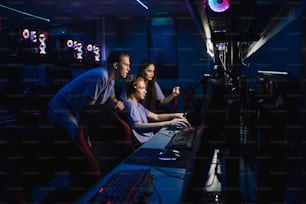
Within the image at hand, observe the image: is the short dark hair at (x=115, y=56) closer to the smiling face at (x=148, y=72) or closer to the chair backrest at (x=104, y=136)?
the smiling face at (x=148, y=72)

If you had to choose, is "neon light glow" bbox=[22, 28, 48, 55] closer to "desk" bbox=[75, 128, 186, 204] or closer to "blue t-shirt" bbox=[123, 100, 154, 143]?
"blue t-shirt" bbox=[123, 100, 154, 143]

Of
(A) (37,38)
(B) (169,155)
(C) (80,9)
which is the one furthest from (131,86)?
(C) (80,9)

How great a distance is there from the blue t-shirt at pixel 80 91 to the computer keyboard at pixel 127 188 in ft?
3.84

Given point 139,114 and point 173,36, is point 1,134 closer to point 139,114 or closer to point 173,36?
point 139,114

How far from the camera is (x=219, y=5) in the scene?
871 millimetres

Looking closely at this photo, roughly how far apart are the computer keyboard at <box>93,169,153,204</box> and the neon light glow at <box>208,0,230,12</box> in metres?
0.55

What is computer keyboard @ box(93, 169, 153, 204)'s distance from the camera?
2.33ft

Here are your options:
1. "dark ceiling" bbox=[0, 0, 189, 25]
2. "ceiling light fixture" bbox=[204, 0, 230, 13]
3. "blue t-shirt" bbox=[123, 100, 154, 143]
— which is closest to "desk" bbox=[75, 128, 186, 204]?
"ceiling light fixture" bbox=[204, 0, 230, 13]

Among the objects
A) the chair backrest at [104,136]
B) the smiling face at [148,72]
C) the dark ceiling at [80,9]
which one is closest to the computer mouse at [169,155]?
the chair backrest at [104,136]

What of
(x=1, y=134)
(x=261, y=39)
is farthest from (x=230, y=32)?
(x=1, y=134)

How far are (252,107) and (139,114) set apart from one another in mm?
1494

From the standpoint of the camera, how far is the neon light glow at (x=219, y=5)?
862mm

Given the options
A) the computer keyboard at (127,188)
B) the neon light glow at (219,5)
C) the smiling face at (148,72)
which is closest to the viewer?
the computer keyboard at (127,188)

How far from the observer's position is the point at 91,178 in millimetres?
1104
